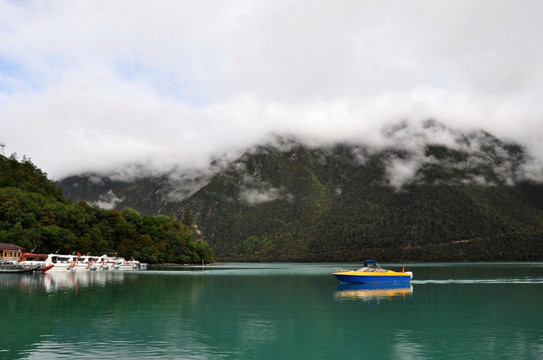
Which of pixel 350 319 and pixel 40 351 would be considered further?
pixel 350 319

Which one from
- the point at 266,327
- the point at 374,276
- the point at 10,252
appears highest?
the point at 10,252

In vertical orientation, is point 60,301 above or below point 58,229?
below

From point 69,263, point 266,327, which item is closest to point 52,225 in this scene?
point 69,263

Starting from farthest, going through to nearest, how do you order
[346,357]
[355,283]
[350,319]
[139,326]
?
[355,283]
[350,319]
[139,326]
[346,357]

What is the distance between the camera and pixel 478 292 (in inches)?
2854

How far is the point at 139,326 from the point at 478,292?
2112 inches

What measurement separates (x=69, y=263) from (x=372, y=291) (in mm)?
97976

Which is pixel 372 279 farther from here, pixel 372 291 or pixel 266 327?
pixel 266 327

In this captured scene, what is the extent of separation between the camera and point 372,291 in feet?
255

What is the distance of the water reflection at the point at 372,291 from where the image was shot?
66.6m

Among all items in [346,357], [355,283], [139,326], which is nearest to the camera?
A: [346,357]

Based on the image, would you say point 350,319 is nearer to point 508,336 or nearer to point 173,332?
point 508,336

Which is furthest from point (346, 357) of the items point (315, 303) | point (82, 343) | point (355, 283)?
point (355, 283)

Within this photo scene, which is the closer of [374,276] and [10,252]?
[374,276]
